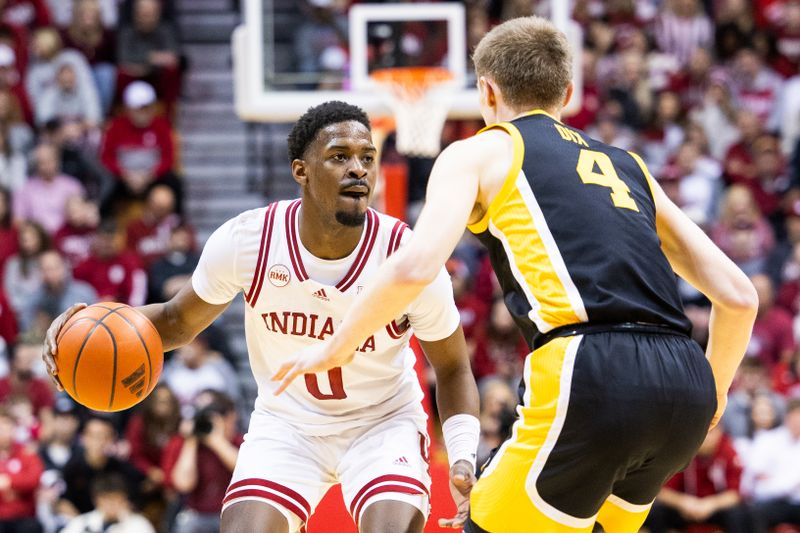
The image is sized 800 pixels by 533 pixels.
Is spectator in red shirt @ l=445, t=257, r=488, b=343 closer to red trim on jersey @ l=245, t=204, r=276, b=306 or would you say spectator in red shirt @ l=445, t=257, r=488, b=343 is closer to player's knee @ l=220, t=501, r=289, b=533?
red trim on jersey @ l=245, t=204, r=276, b=306

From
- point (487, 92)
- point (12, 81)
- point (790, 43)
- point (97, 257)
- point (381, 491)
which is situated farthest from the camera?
point (790, 43)

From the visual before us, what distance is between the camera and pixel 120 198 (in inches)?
473

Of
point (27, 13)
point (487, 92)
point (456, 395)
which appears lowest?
point (456, 395)

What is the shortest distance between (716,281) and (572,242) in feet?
1.72

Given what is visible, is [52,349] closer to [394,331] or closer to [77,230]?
[394,331]

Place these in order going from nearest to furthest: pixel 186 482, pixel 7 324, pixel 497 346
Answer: pixel 186 482 < pixel 497 346 < pixel 7 324

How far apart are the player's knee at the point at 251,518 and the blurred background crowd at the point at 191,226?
4.29 metres

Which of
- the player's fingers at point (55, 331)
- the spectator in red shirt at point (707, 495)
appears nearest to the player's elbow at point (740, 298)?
the player's fingers at point (55, 331)

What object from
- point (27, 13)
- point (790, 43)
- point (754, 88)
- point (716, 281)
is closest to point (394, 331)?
point (716, 281)

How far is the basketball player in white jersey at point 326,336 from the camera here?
A: 14.6ft

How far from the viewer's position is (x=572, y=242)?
3520 millimetres

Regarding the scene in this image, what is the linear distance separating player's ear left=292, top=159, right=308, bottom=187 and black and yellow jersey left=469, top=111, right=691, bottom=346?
1128mm

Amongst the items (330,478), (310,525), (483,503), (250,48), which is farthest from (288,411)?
(250,48)

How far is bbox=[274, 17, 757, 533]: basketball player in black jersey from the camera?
11.2 feet
